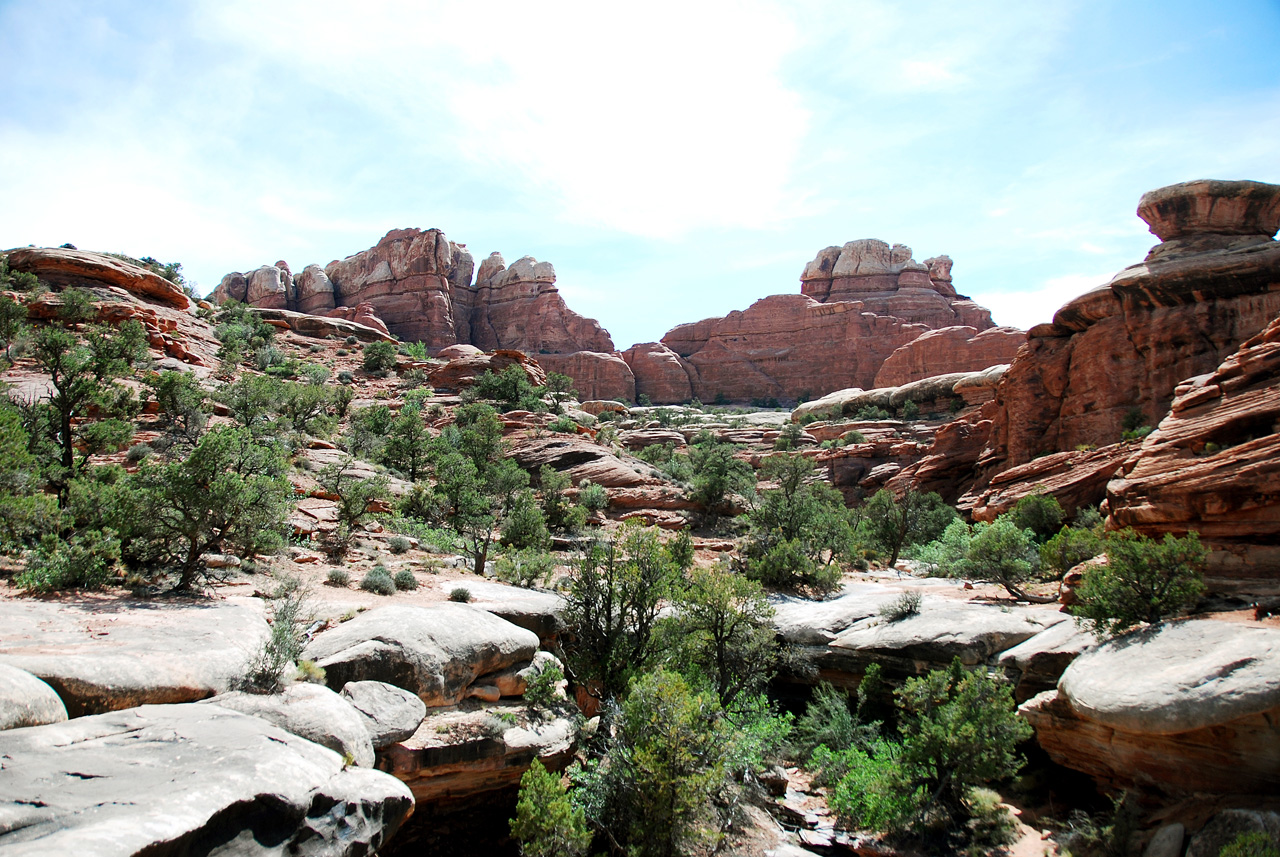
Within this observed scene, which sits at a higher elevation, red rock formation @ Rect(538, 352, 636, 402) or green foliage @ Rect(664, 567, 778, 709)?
red rock formation @ Rect(538, 352, 636, 402)

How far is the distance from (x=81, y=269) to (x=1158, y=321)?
54.6 m

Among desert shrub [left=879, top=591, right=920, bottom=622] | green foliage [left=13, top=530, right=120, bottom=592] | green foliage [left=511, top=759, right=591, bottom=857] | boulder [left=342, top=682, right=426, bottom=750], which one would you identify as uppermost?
green foliage [left=13, top=530, right=120, bottom=592]

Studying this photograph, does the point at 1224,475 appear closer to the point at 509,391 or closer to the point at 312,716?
the point at 312,716

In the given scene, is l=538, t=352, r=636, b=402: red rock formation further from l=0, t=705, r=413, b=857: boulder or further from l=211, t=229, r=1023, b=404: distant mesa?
l=0, t=705, r=413, b=857: boulder

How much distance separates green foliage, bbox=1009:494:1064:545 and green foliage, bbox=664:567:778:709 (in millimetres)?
14200

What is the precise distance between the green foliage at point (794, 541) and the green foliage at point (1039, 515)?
260 inches

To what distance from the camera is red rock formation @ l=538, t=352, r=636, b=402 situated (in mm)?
77188

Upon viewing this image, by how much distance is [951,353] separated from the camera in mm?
61531

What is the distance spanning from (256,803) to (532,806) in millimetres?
4359

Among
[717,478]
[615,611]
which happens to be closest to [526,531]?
[615,611]

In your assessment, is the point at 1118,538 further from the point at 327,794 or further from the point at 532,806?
the point at 327,794

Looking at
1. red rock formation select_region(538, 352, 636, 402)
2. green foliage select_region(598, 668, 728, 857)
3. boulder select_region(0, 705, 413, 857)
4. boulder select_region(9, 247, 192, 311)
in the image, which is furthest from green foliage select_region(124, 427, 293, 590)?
red rock formation select_region(538, 352, 636, 402)

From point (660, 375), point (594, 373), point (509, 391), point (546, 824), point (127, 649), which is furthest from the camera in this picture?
point (660, 375)

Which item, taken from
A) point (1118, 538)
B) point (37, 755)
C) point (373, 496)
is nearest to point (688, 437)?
point (373, 496)
